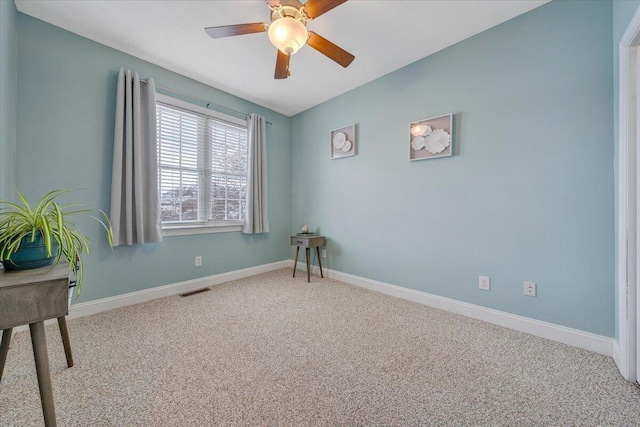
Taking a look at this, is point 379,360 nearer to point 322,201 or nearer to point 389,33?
point 322,201

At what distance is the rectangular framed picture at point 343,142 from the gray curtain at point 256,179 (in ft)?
3.41

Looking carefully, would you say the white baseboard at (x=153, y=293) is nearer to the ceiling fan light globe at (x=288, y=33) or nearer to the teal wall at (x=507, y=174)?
the teal wall at (x=507, y=174)

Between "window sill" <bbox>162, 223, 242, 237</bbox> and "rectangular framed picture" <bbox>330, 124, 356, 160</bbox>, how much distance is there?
172 cm

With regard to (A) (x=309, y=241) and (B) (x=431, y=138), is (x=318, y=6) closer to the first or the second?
(B) (x=431, y=138)

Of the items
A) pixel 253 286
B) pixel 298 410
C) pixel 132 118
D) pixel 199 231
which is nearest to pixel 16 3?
pixel 132 118

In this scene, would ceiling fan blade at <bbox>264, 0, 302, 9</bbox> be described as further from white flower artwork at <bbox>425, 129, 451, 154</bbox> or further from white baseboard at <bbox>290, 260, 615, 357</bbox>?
white baseboard at <bbox>290, 260, 615, 357</bbox>

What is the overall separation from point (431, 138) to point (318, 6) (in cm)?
157

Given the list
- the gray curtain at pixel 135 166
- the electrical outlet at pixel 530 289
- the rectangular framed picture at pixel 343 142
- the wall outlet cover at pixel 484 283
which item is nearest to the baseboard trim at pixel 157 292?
the gray curtain at pixel 135 166

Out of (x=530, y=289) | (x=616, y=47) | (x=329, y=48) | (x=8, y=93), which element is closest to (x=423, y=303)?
(x=530, y=289)

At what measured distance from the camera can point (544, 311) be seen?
192 cm

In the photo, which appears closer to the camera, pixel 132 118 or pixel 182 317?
pixel 182 317

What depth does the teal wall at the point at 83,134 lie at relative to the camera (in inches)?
79.9

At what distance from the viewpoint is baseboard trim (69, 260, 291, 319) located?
7.38 feet

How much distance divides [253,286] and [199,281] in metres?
0.66
